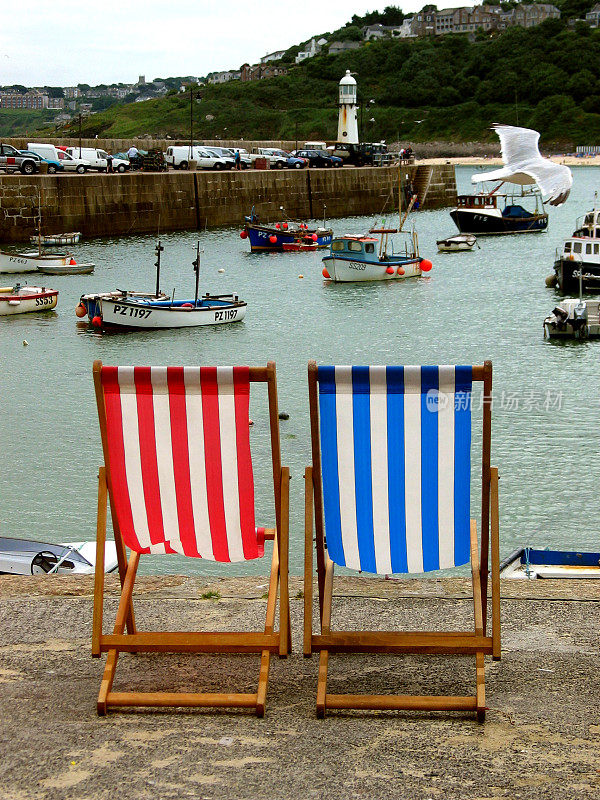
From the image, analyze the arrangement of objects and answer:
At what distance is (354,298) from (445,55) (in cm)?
12382

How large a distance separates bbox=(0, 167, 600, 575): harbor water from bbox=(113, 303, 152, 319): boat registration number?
66cm

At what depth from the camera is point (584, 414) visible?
63.3 feet

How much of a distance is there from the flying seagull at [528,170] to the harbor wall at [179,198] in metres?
36.6

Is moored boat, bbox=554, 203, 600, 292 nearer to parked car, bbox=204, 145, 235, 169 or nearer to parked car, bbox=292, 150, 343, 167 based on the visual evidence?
parked car, bbox=204, 145, 235, 169

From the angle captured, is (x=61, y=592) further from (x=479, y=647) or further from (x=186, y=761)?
(x=479, y=647)

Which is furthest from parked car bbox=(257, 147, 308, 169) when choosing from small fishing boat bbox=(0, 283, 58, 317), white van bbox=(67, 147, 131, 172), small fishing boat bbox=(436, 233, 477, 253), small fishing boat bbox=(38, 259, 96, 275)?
small fishing boat bbox=(0, 283, 58, 317)

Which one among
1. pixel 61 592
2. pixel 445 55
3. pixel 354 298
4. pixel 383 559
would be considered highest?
pixel 445 55

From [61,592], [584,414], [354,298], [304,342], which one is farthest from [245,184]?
[61,592]

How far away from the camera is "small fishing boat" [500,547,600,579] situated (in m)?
9.10

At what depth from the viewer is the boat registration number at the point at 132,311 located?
95.2 ft

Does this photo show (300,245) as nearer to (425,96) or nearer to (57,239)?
(57,239)

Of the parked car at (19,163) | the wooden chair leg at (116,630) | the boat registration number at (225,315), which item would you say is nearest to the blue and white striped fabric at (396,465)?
the wooden chair leg at (116,630)

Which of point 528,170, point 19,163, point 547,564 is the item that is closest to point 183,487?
point 547,564

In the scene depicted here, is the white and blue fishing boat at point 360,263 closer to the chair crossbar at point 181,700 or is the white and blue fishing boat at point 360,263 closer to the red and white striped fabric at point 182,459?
the red and white striped fabric at point 182,459
